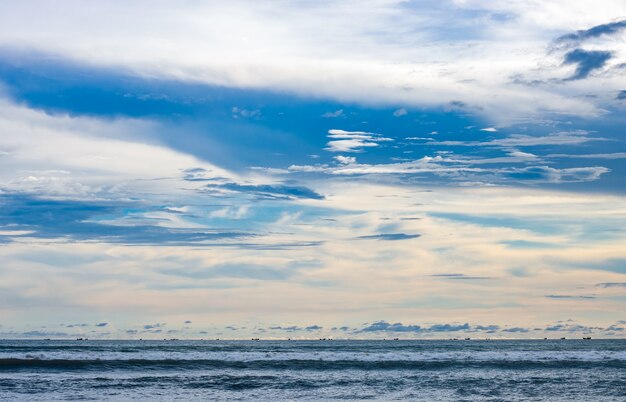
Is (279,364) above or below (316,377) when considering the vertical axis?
above

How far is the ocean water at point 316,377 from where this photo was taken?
2914cm

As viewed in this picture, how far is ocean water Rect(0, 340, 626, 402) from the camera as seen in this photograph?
29141 mm

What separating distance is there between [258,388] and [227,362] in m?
16.3

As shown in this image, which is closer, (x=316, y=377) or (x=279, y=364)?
(x=316, y=377)

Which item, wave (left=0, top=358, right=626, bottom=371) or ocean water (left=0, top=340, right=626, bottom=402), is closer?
ocean water (left=0, top=340, right=626, bottom=402)

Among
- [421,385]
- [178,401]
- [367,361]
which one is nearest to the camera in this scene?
[178,401]

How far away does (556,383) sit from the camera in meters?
33.8

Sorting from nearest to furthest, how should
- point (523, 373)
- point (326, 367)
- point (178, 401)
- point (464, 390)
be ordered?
point (178, 401), point (464, 390), point (523, 373), point (326, 367)

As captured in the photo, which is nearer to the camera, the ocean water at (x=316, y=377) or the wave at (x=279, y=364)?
the ocean water at (x=316, y=377)

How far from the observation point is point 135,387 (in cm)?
3181

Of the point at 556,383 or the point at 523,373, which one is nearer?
the point at 556,383

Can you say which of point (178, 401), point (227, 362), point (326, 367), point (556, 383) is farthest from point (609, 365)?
point (178, 401)

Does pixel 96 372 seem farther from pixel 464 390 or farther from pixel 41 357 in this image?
pixel 464 390

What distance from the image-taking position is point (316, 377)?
3731 cm
